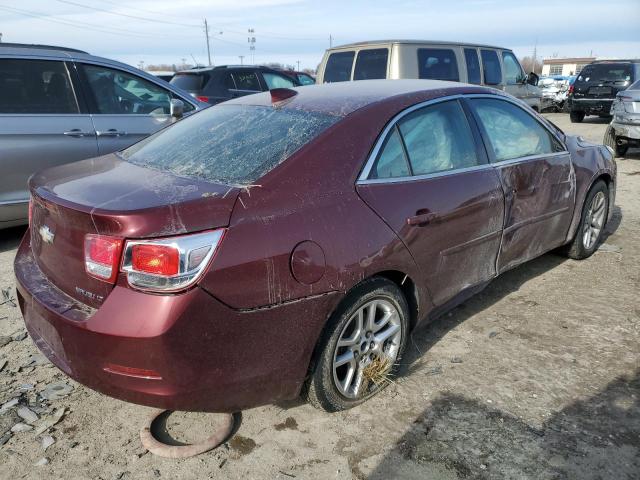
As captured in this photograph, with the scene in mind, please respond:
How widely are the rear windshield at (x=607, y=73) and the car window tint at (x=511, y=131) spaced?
1363 cm

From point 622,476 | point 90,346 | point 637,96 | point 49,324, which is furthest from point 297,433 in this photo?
point 637,96

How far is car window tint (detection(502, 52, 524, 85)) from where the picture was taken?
1067cm

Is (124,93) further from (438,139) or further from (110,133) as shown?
(438,139)

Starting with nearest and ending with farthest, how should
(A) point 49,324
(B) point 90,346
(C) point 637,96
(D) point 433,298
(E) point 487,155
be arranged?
(B) point 90,346 → (A) point 49,324 → (D) point 433,298 → (E) point 487,155 → (C) point 637,96

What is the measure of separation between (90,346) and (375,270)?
49.7 inches

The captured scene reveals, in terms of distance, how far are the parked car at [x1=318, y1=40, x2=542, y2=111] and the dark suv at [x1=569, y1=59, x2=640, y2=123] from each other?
6.61 meters

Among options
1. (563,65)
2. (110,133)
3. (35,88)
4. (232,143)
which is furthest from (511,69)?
(563,65)

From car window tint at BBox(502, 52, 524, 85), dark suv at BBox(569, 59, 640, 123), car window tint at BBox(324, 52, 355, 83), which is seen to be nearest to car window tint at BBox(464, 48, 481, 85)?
car window tint at BBox(502, 52, 524, 85)

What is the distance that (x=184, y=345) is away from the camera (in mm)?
2021

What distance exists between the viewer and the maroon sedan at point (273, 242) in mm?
2043

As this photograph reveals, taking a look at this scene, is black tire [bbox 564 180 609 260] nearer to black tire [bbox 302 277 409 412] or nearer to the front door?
black tire [bbox 302 277 409 412]

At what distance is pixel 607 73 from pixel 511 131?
14452 millimetres

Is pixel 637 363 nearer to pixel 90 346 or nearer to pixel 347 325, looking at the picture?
pixel 347 325

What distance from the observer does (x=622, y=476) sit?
7.36 ft
